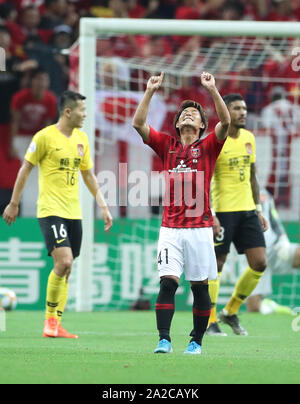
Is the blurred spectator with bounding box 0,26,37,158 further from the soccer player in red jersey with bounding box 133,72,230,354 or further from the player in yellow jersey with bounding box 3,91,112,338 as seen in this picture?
the soccer player in red jersey with bounding box 133,72,230,354

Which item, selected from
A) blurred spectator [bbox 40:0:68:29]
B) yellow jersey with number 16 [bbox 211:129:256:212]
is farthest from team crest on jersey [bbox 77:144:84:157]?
blurred spectator [bbox 40:0:68:29]

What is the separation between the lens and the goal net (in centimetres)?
1186

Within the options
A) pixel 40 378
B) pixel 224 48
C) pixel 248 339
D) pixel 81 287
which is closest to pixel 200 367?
pixel 40 378

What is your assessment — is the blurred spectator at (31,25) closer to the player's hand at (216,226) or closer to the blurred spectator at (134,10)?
the blurred spectator at (134,10)

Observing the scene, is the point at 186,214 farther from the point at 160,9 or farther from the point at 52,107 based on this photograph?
the point at 160,9

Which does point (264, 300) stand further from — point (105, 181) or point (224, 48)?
point (224, 48)

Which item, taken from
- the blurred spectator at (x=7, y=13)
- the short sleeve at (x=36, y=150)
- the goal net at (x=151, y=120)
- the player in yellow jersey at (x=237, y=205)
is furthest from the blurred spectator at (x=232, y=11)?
the short sleeve at (x=36, y=150)

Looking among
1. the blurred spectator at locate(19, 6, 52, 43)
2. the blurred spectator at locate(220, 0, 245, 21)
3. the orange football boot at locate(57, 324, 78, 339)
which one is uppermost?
the blurred spectator at locate(220, 0, 245, 21)

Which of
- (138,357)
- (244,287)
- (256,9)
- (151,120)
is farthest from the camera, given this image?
(256,9)

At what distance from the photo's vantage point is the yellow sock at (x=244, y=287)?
358 inches

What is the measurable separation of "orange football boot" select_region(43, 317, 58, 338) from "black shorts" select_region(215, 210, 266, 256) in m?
1.73

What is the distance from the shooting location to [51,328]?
8.31m

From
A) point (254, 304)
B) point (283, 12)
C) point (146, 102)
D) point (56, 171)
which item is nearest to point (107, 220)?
point (56, 171)

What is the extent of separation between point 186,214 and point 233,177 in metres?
2.51
